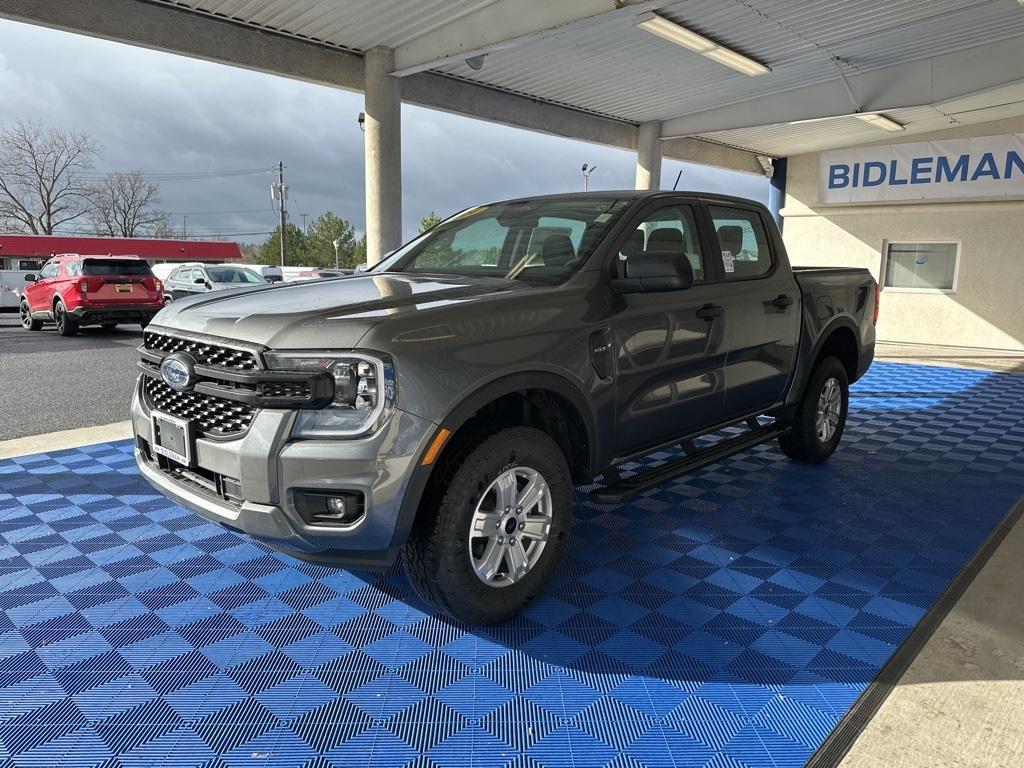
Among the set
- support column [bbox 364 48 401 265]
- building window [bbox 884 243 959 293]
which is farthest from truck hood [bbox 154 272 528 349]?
building window [bbox 884 243 959 293]

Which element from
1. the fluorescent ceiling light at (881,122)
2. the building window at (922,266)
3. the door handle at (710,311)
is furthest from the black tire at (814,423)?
the building window at (922,266)

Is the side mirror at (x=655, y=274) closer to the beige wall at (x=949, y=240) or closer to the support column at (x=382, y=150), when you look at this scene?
the support column at (x=382, y=150)

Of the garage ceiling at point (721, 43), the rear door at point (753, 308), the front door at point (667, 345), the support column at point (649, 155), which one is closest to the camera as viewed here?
the front door at point (667, 345)

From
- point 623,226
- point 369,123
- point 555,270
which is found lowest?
point 555,270

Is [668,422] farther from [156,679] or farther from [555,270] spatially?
[156,679]

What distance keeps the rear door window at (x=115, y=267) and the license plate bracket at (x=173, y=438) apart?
1345cm

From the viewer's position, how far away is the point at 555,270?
10.9ft

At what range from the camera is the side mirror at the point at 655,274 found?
3152mm

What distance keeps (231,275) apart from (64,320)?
5.43 m

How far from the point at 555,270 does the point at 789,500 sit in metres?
2.35

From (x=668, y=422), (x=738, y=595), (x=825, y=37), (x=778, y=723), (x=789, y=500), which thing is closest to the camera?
(x=778, y=723)

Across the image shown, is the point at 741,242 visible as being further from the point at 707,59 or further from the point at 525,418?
the point at 707,59

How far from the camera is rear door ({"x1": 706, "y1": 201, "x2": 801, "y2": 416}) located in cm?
408

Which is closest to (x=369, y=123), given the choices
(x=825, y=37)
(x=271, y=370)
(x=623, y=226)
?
(x=825, y=37)
